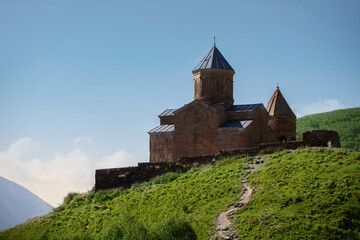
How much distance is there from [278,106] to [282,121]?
88 cm

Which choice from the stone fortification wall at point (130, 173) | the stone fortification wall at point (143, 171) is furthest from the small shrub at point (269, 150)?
the stone fortification wall at point (130, 173)

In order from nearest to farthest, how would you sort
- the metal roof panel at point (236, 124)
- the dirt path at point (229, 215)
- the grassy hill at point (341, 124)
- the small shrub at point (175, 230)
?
the dirt path at point (229, 215)
the small shrub at point (175, 230)
the metal roof panel at point (236, 124)
the grassy hill at point (341, 124)

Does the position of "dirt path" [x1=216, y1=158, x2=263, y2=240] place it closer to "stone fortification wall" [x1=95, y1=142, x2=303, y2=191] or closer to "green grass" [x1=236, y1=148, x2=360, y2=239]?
"green grass" [x1=236, y1=148, x2=360, y2=239]

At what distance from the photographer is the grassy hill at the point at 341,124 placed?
5579cm

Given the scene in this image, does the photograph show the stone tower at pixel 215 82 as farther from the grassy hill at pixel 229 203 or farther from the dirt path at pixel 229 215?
the dirt path at pixel 229 215

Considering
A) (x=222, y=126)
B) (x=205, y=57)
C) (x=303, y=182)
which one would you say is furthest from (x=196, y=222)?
(x=205, y=57)

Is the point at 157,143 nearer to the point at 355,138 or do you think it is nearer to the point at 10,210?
the point at 355,138

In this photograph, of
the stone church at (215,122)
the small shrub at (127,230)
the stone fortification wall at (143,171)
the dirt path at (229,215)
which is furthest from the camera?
the stone church at (215,122)

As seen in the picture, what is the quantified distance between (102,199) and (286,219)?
9984 millimetres

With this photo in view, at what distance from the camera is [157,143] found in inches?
1005

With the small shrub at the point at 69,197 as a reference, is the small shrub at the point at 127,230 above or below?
below

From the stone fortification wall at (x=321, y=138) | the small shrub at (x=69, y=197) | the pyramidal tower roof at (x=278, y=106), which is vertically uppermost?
the pyramidal tower roof at (x=278, y=106)

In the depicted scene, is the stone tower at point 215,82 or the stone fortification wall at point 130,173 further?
the stone tower at point 215,82

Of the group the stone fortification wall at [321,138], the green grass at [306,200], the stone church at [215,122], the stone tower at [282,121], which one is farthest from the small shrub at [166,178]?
the stone tower at [282,121]
